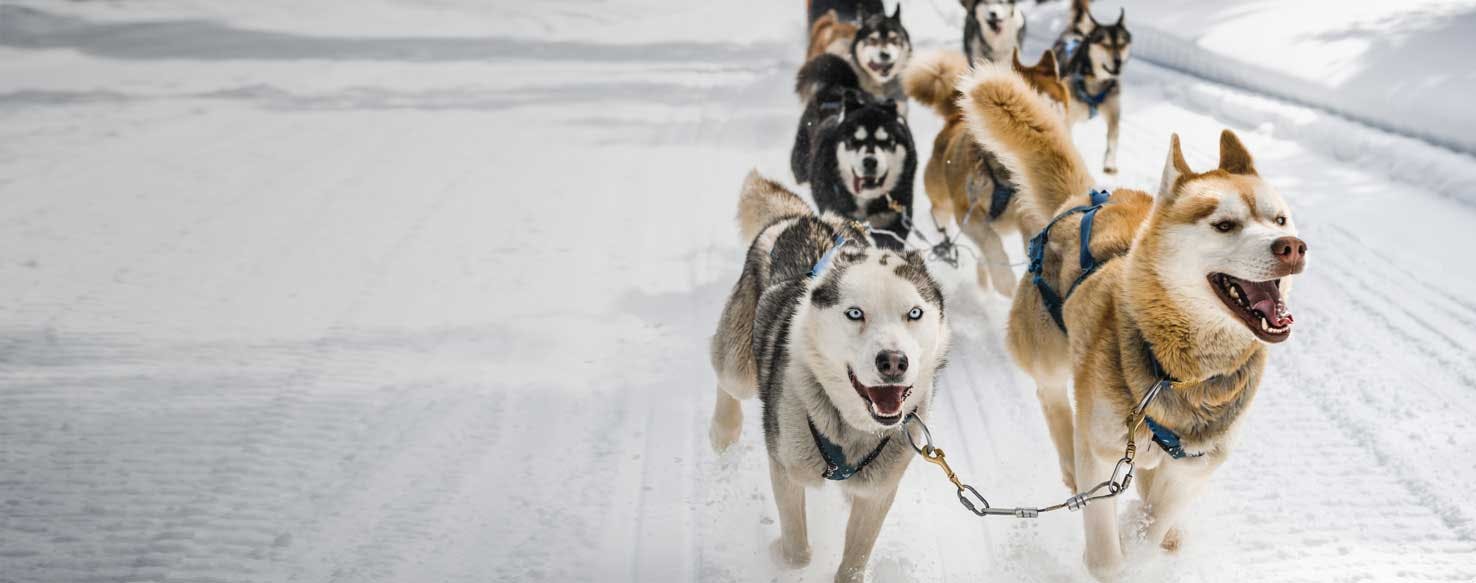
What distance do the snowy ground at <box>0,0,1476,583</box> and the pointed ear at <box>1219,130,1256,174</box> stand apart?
1001 mm

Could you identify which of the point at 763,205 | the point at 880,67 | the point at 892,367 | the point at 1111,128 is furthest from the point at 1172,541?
the point at 880,67

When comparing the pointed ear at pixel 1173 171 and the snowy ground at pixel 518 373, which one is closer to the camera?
the pointed ear at pixel 1173 171

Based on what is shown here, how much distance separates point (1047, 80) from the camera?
16.1 ft

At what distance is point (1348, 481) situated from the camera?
3.00 metres

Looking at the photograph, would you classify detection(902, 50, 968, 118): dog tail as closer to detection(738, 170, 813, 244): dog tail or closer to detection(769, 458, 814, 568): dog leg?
detection(738, 170, 813, 244): dog tail

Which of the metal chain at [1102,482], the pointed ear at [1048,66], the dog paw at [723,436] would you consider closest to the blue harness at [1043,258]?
the metal chain at [1102,482]

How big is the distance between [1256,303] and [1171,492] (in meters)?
0.60

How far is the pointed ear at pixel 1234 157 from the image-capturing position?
243 centimetres

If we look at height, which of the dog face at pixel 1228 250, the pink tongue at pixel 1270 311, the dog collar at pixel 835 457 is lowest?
the dog collar at pixel 835 457

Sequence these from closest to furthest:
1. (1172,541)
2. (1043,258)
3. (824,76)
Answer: (1172,541), (1043,258), (824,76)

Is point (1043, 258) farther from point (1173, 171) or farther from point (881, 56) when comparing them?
point (881, 56)

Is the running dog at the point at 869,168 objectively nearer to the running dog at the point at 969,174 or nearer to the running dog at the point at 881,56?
the running dog at the point at 969,174

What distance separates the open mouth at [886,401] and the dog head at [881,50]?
4.57 m

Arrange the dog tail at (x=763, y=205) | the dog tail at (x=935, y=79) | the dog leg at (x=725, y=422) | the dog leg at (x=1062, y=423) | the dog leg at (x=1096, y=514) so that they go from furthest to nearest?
the dog tail at (x=935, y=79)
the dog tail at (x=763, y=205)
the dog leg at (x=725, y=422)
the dog leg at (x=1062, y=423)
the dog leg at (x=1096, y=514)
